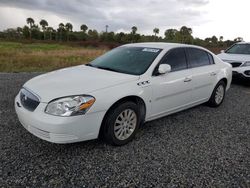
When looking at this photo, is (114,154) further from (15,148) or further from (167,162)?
(15,148)

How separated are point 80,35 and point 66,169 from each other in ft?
257

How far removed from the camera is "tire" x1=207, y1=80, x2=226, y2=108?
4.75 meters

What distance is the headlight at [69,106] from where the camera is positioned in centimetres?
252

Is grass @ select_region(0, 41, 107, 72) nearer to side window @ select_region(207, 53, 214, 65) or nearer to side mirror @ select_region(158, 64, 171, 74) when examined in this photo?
side window @ select_region(207, 53, 214, 65)

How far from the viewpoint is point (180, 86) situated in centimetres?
370

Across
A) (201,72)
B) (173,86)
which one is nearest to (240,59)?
(201,72)

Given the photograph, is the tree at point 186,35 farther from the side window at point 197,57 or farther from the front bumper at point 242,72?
the side window at point 197,57

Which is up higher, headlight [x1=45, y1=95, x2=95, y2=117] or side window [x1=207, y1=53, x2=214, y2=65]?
side window [x1=207, y1=53, x2=214, y2=65]

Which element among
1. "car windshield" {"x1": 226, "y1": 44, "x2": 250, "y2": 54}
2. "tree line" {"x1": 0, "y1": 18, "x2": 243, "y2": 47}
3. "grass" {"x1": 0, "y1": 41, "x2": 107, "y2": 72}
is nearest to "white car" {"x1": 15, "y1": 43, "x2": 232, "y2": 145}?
"car windshield" {"x1": 226, "y1": 44, "x2": 250, "y2": 54}

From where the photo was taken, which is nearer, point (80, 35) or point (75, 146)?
point (75, 146)

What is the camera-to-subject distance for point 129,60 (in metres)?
3.69

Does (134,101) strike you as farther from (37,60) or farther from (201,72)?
(37,60)

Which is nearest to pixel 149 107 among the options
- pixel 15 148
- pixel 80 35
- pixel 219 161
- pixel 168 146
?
pixel 168 146

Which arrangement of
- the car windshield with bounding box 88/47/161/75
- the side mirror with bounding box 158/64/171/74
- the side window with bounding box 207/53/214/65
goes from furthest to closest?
the side window with bounding box 207/53/214/65 < the car windshield with bounding box 88/47/161/75 < the side mirror with bounding box 158/64/171/74
